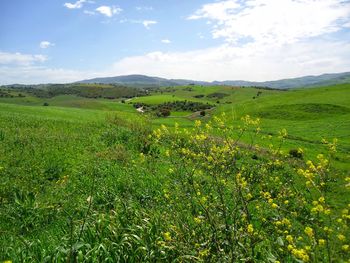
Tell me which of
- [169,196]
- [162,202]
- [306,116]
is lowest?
[306,116]

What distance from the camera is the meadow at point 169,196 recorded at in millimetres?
5121

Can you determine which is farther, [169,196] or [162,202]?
[162,202]

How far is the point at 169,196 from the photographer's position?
30.7ft

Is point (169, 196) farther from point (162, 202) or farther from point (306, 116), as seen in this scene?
point (306, 116)

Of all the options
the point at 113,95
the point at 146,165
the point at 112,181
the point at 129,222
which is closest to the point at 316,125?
the point at 146,165

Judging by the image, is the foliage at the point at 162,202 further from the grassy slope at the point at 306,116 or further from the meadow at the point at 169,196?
the grassy slope at the point at 306,116

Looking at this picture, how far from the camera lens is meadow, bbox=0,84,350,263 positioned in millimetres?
5121

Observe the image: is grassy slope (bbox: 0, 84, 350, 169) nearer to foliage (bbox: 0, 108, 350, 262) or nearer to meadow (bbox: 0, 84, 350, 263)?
meadow (bbox: 0, 84, 350, 263)

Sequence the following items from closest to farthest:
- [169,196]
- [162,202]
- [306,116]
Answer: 1. [169,196]
2. [162,202]
3. [306,116]

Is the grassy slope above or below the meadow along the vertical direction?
below

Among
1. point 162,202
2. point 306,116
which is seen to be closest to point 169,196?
point 162,202

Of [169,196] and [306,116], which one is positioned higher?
[169,196]

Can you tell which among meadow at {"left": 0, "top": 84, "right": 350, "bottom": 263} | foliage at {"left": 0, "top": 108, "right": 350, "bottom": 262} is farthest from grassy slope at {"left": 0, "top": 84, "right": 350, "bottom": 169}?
foliage at {"left": 0, "top": 108, "right": 350, "bottom": 262}

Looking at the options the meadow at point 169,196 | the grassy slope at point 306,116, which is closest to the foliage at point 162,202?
the meadow at point 169,196
